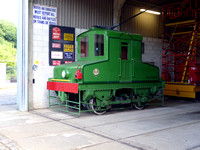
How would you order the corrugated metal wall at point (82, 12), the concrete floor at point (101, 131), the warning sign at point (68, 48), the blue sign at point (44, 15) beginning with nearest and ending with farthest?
the concrete floor at point (101, 131) → the blue sign at point (44, 15) → the corrugated metal wall at point (82, 12) → the warning sign at point (68, 48)

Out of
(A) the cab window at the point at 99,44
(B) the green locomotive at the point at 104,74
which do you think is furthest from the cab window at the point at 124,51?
(A) the cab window at the point at 99,44

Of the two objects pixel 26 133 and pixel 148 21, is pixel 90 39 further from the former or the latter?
pixel 148 21

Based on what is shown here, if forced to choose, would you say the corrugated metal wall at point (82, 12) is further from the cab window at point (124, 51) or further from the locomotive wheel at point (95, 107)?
the locomotive wheel at point (95, 107)

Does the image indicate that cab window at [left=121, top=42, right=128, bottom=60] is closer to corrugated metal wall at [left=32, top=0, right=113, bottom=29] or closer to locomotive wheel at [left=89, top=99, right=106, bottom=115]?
locomotive wheel at [left=89, top=99, right=106, bottom=115]

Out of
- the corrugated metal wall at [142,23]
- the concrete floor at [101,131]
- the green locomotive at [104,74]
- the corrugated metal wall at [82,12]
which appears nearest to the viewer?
the concrete floor at [101,131]

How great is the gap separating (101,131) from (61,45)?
5.30 metres

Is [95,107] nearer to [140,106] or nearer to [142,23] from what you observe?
[140,106]

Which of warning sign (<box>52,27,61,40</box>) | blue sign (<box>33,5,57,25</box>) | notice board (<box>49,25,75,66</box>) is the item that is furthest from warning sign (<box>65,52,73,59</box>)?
blue sign (<box>33,5,57,25</box>)

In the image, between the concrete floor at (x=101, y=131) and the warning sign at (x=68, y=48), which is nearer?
the concrete floor at (x=101, y=131)

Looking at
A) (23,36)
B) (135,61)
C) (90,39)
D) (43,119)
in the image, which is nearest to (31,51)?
(23,36)

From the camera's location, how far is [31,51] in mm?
9586

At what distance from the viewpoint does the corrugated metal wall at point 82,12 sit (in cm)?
1036

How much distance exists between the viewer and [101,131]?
6223 mm

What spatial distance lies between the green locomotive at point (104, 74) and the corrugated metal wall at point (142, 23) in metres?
3.96
